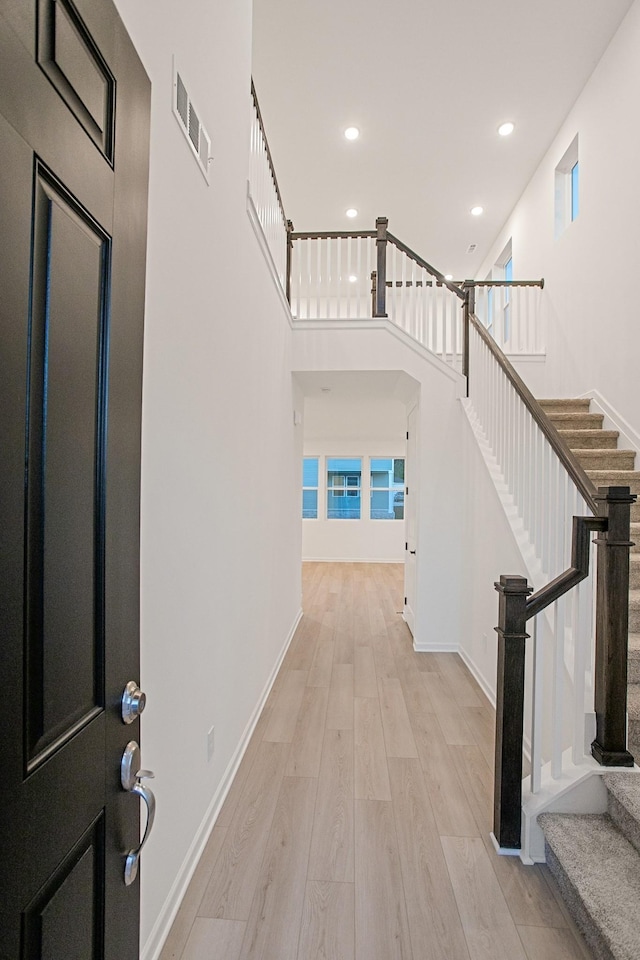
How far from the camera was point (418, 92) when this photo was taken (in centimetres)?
502

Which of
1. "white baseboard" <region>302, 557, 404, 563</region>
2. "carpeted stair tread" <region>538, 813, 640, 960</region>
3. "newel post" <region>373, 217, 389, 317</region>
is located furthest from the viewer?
"white baseboard" <region>302, 557, 404, 563</region>

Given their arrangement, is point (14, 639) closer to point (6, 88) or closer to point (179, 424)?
point (6, 88)

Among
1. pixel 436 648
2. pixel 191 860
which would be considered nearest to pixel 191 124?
pixel 191 860

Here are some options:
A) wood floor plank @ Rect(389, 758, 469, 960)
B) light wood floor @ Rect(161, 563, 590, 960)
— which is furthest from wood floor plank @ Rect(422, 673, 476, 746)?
wood floor plank @ Rect(389, 758, 469, 960)

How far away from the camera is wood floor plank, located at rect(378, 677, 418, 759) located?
2.81 m

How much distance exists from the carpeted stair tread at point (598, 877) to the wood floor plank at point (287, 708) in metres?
1.50

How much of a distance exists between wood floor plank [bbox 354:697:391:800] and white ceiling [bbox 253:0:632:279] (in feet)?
17.8

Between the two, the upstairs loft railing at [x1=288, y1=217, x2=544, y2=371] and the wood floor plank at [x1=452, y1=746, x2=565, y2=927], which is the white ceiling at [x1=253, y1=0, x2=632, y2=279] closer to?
the upstairs loft railing at [x1=288, y1=217, x2=544, y2=371]

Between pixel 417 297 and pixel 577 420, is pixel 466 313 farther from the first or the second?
pixel 577 420

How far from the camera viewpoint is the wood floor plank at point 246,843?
173 cm

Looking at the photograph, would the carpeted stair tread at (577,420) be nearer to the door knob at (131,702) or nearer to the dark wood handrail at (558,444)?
the dark wood handrail at (558,444)

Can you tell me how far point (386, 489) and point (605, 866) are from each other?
29.8ft

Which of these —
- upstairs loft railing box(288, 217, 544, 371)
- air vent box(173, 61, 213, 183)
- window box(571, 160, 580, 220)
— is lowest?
air vent box(173, 61, 213, 183)

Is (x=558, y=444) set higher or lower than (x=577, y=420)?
lower
